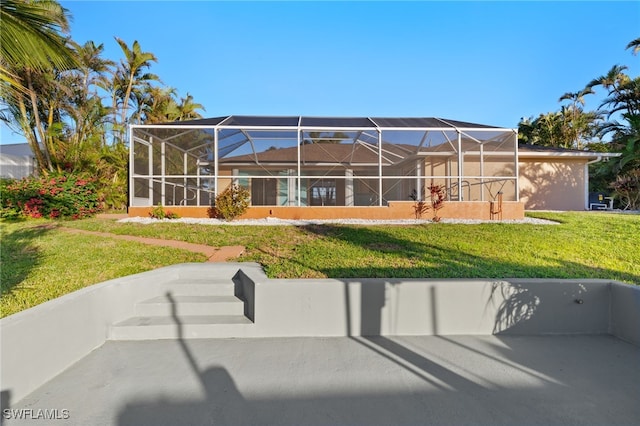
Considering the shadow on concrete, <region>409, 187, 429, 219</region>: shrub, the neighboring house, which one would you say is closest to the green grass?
the shadow on concrete

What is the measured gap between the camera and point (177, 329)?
341 cm

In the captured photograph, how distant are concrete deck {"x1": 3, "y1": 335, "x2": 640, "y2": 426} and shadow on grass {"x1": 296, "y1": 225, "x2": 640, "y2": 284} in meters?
0.95

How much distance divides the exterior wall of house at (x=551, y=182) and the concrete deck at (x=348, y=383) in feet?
42.2

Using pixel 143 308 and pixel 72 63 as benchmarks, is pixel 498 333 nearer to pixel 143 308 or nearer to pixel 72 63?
pixel 143 308

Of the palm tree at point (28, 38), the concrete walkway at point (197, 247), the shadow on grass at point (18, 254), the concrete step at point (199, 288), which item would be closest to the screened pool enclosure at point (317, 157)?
the shadow on grass at point (18, 254)

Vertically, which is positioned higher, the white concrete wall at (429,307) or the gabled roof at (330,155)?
the gabled roof at (330,155)

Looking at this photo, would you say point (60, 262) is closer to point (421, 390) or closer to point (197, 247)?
point (197, 247)

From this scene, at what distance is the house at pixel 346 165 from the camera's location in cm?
966

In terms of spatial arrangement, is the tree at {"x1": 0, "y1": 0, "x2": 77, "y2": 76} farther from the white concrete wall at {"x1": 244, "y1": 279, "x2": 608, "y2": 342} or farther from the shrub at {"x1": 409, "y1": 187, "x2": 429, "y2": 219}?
the shrub at {"x1": 409, "y1": 187, "x2": 429, "y2": 219}

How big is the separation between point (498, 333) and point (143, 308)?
4.19 meters

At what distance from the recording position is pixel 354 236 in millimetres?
6598

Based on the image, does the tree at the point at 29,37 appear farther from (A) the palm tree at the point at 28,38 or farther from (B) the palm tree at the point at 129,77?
(B) the palm tree at the point at 129,77

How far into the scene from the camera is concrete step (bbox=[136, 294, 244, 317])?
367cm

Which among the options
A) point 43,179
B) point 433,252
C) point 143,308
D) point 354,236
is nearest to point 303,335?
point 143,308
